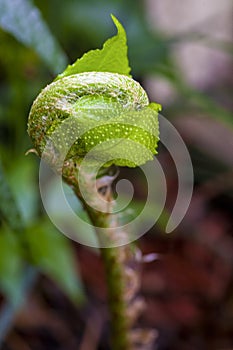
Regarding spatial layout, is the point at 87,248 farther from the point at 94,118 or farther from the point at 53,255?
the point at 94,118

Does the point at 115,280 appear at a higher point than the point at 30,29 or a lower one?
lower

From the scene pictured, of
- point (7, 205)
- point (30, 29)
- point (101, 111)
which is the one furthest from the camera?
point (30, 29)

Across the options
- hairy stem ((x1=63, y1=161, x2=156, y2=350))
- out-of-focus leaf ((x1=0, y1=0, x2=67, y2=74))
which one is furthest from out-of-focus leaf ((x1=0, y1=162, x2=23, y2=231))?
out-of-focus leaf ((x1=0, y1=0, x2=67, y2=74))

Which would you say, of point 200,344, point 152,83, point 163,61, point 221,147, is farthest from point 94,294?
point 152,83

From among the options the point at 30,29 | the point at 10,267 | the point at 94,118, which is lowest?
the point at 94,118

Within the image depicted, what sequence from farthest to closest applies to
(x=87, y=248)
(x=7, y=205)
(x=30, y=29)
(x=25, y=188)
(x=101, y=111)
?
(x=87, y=248)
(x=25, y=188)
(x=30, y=29)
(x=7, y=205)
(x=101, y=111)

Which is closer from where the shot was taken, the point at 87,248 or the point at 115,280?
the point at 115,280

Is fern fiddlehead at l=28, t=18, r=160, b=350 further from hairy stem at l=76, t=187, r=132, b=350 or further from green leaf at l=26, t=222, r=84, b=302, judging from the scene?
green leaf at l=26, t=222, r=84, b=302

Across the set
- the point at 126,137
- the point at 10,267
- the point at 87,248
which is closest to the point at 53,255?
the point at 10,267
